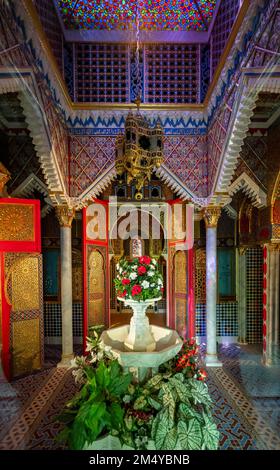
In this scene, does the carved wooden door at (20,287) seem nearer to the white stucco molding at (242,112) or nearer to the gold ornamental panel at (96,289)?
the gold ornamental panel at (96,289)

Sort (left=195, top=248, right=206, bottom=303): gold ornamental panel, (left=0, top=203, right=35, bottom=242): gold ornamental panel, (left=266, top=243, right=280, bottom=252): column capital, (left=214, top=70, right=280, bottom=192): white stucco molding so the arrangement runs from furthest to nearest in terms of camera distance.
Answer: (left=195, top=248, right=206, bottom=303): gold ornamental panel, (left=266, top=243, right=280, bottom=252): column capital, (left=0, top=203, right=35, bottom=242): gold ornamental panel, (left=214, top=70, right=280, bottom=192): white stucco molding

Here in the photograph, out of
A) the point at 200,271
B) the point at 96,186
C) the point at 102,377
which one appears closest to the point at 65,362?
the point at 102,377

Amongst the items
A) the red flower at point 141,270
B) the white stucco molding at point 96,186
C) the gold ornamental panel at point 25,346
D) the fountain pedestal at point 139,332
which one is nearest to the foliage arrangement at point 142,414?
the fountain pedestal at point 139,332

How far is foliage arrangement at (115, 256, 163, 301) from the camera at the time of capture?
2699mm

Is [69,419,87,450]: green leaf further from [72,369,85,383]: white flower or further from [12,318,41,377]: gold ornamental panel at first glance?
[12,318,41,377]: gold ornamental panel

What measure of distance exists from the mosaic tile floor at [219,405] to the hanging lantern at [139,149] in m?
3.42

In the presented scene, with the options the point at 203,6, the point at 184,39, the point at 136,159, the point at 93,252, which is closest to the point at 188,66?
the point at 184,39

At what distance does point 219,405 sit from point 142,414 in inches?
71.7

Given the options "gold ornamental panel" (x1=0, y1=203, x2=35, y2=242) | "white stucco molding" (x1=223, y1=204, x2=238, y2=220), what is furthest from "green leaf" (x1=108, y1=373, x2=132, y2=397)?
"white stucco molding" (x1=223, y1=204, x2=238, y2=220)

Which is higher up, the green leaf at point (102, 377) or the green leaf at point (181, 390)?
the green leaf at point (102, 377)

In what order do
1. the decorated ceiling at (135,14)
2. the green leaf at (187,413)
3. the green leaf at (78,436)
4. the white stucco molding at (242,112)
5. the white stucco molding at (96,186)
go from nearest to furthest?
1. the green leaf at (78,436)
2. the green leaf at (187,413)
3. the white stucco molding at (242,112)
4. the decorated ceiling at (135,14)
5. the white stucco molding at (96,186)

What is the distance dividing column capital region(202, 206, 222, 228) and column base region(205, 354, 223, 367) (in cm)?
281

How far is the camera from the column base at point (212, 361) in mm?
5020
